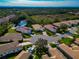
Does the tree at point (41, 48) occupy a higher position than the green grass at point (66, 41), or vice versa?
the tree at point (41, 48)

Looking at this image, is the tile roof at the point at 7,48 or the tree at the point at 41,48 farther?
the tree at the point at 41,48

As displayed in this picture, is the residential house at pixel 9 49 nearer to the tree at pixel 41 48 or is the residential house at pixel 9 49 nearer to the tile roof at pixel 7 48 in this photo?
the tile roof at pixel 7 48

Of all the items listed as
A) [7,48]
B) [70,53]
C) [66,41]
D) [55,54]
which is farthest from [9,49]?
[66,41]

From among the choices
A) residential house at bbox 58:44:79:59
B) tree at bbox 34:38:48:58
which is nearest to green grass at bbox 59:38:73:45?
residential house at bbox 58:44:79:59

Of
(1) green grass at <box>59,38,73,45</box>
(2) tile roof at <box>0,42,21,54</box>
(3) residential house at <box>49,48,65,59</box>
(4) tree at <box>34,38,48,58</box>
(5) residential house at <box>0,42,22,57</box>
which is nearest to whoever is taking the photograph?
(3) residential house at <box>49,48,65,59</box>

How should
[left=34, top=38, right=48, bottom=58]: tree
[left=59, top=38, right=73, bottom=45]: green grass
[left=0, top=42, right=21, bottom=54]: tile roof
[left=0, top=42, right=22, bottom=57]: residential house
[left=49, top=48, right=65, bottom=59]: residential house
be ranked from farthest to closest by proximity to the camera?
[left=59, top=38, right=73, bottom=45]: green grass
[left=34, top=38, right=48, bottom=58]: tree
[left=0, top=42, right=21, bottom=54]: tile roof
[left=0, top=42, right=22, bottom=57]: residential house
[left=49, top=48, right=65, bottom=59]: residential house

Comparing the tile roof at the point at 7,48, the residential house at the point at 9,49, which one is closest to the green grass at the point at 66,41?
the residential house at the point at 9,49

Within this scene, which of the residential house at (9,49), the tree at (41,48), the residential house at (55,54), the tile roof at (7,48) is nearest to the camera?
the residential house at (55,54)

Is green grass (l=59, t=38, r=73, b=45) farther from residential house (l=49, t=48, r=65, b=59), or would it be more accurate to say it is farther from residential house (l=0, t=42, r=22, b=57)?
residential house (l=0, t=42, r=22, b=57)

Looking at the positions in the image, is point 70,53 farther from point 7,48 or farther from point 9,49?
point 7,48

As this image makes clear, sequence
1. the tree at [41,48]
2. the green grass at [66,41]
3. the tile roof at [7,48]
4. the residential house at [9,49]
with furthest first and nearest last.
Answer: the green grass at [66,41]
the tree at [41,48]
the tile roof at [7,48]
the residential house at [9,49]

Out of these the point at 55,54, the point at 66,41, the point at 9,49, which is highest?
the point at 55,54
